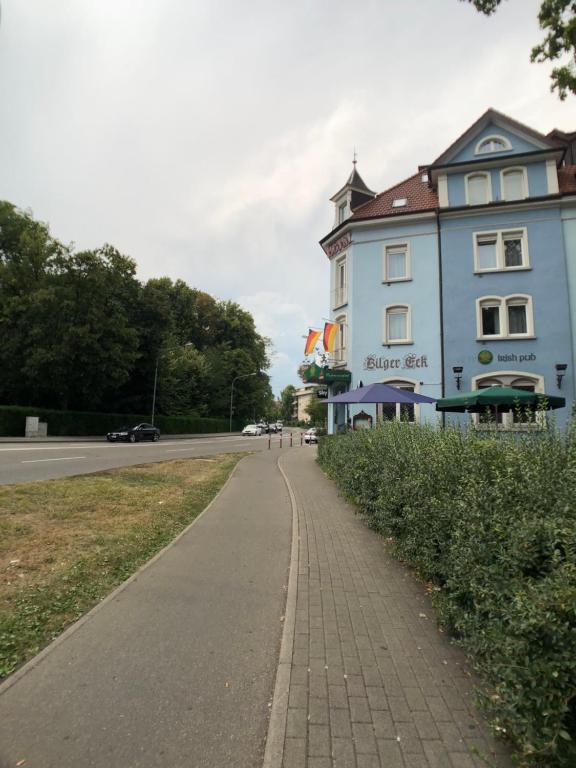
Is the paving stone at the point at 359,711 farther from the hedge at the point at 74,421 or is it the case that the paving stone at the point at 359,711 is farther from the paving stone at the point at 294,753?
the hedge at the point at 74,421

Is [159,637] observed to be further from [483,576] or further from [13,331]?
[13,331]

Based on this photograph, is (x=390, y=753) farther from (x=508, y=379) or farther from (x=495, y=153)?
(x=495, y=153)

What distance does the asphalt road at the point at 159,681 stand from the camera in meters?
2.29

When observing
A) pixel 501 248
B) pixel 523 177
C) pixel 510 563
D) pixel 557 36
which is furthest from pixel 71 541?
pixel 523 177

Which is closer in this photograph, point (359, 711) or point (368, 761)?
point (368, 761)

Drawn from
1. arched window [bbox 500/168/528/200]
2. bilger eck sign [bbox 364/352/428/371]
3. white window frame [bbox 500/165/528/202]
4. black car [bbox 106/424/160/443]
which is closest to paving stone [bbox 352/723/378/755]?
bilger eck sign [bbox 364/352/428/371]

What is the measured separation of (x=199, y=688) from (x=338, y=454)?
29.2ft

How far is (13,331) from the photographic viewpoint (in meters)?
31.9

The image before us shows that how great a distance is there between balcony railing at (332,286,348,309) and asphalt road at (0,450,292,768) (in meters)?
17.9

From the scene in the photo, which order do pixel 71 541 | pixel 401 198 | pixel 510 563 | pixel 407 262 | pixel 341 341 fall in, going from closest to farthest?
pixel 510 563
pixel 71 541
pixel 407 262
pixel 401 198
pixel 341 341

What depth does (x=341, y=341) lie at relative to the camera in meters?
21.8

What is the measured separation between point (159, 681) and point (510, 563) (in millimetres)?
2361

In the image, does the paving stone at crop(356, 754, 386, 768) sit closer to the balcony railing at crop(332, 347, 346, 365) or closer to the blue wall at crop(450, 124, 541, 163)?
the balcony railing at crop(332, 347, 346, 365)

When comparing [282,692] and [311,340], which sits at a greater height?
[311,340]
